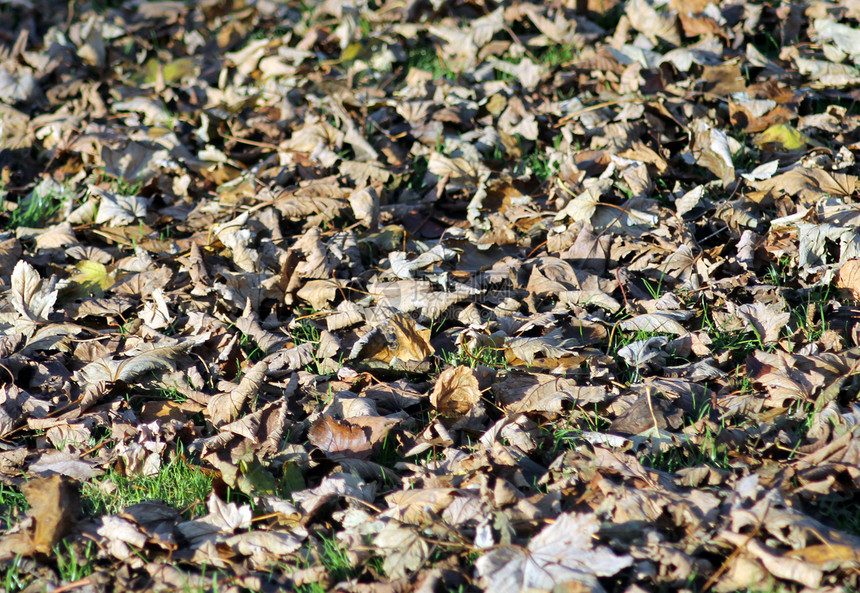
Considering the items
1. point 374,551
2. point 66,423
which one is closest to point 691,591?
point 374,551

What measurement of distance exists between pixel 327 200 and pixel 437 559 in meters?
2.05

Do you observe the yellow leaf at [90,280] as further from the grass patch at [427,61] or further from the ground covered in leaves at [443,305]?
the grass patch at [427,61]

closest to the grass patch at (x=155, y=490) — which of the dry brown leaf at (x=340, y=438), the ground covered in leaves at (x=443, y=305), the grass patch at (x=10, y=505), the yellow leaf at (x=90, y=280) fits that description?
the ground covered in leaves at (x=443, y=305)

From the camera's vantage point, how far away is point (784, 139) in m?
3.59

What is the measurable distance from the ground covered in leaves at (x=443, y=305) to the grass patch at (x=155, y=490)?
0.01 metres

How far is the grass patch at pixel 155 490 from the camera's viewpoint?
2.20 meters

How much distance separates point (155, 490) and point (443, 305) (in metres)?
1.25

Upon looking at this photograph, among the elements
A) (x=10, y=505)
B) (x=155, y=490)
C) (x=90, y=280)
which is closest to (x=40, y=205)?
(x=90, y=280)

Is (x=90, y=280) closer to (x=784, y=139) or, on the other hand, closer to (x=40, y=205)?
(x=40, y=205)

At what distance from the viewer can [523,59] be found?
4.41m

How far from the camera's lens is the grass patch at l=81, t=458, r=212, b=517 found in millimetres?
2202

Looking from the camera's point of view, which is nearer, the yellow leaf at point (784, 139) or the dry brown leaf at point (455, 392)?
the dry brown leaf at point (455, 392)

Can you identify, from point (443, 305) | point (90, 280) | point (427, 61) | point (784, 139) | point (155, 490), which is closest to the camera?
point (155, 490)

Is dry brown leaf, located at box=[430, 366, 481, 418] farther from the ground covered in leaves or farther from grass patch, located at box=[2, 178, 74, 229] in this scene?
grass patch, located at box=[2, 178, 74, 229]
